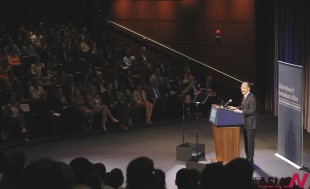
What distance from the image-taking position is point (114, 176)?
3990 mm

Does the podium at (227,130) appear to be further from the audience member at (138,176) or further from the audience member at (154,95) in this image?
the audience member at (138,176)

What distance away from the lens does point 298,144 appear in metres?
7.73

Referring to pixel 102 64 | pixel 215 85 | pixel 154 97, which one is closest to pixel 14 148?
pixel 154 97

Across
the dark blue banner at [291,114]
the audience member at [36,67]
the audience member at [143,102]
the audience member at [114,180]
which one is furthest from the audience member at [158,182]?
the audience member at [36,67]

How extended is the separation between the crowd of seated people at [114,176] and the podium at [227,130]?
3.48 metres

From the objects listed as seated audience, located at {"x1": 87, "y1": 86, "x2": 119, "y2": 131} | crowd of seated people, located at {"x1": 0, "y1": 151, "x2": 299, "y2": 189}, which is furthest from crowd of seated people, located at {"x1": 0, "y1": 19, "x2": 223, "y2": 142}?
crowd of seated people, located at {"x1": 0, "y1": 151, "x2": 299, "y2": 189}

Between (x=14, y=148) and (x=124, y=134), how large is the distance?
2.33 m

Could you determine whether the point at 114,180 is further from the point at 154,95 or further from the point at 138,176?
the point at 154,95

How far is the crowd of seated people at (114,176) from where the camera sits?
2.21 metres

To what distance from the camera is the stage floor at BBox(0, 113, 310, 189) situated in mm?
8109

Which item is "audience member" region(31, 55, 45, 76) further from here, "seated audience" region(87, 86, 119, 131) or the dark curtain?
the dark curtain

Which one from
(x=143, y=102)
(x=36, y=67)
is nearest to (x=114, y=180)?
(x=143, y=102)

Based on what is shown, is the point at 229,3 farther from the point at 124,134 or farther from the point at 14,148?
the point at 14,148

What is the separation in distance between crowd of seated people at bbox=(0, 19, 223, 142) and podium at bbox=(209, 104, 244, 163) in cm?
363
